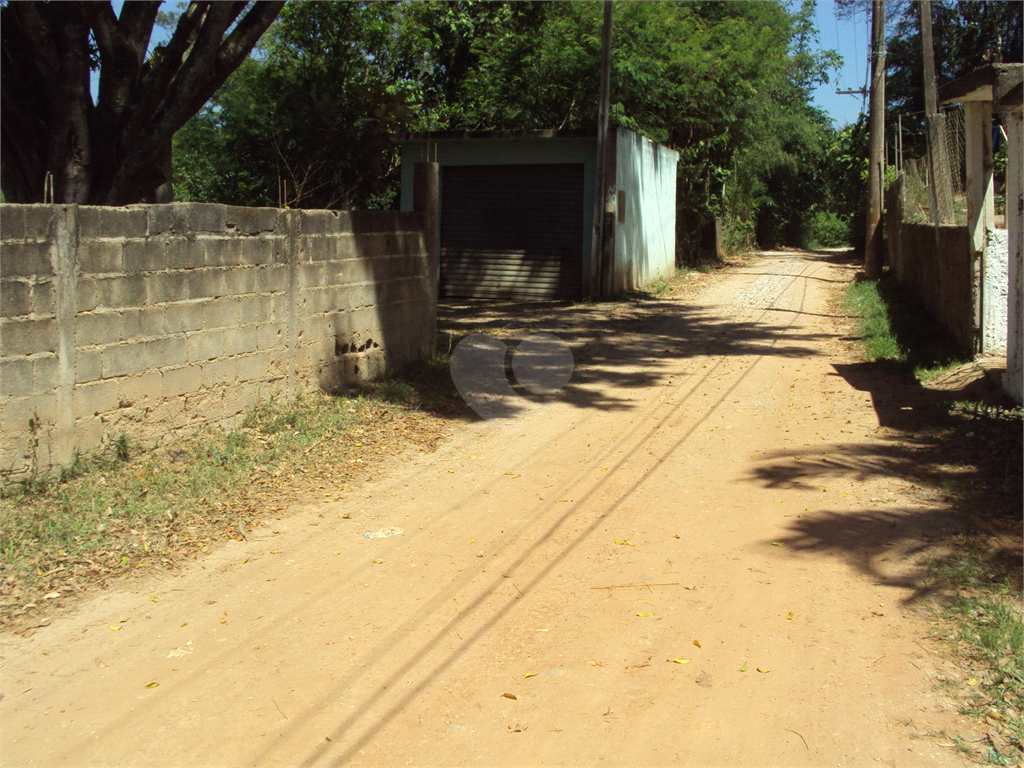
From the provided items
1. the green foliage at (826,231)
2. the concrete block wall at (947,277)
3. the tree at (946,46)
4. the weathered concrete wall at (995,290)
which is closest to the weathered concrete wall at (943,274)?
the concrete block wall at (947,277)

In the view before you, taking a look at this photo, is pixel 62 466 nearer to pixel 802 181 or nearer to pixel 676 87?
pixel 676 87

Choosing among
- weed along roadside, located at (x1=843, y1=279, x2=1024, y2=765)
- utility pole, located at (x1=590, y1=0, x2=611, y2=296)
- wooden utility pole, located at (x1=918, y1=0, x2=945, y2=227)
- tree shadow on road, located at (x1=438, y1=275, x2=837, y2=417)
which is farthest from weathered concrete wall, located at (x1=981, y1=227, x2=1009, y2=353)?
utility pole, located at (x1=590, y1=0, x2=611, y2=296)

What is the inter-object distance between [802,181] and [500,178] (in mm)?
28680

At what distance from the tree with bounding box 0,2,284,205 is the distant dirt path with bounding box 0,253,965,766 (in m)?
5.17

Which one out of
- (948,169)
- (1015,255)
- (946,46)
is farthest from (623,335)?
(946,46)

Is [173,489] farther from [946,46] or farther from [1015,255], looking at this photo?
[946,46]

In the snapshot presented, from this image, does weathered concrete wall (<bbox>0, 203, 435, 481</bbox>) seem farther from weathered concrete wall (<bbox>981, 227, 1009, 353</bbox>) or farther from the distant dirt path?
weathered concrete wall (<bbox>981, 227, 1009, 353</bbox>)

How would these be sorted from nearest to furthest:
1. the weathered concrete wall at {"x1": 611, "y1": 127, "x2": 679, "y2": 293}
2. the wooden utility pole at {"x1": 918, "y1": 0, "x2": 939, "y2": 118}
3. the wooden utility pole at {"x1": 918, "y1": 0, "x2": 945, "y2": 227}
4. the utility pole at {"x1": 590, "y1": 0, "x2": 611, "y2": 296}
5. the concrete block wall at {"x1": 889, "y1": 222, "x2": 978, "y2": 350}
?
1. the concrete block wall at {"x1": 889, "y1": 222, "x2": 978, "y2": 350}
2. the wooden utility pole at {"x1": 918, "y1": 0, "x2": 945, "y2": 227}
3. the utility pole at {"x1": 590, "y1": 0, "x2": 611, "y2": 296}
4. the weathered concrete wall at {"x1": 611, "y1": 127, "x2": 679, "y2": 293}
5. the wooden utility pole at {"x1": 918, "y1": 0, "x2": 939, "y2": 118}

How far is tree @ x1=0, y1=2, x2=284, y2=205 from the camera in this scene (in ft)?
30.2

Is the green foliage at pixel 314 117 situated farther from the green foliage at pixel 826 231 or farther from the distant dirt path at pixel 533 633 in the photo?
the green foliage at pixel 826 231

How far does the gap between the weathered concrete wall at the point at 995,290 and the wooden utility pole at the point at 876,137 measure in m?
11.9

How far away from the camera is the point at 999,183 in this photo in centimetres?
2266

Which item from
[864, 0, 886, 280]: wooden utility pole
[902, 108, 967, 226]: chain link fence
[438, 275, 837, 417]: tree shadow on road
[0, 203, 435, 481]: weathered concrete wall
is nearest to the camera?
[0, 203, 435, 481]: weathered concrete wall

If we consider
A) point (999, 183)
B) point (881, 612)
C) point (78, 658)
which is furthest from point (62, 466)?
point (999, 183)
